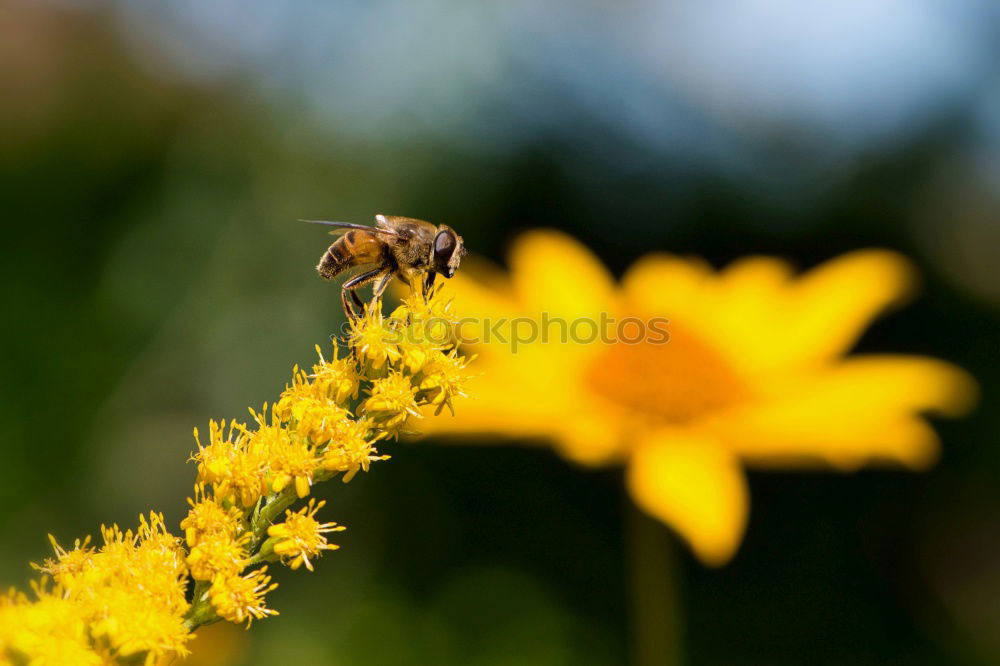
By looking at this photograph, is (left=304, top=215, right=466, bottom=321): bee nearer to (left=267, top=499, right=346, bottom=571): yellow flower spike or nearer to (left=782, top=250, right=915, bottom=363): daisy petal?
(left=782, top=250, right=915, bottom=363): daisy petal

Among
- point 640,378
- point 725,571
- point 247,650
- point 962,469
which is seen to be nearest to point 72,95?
point 247,650

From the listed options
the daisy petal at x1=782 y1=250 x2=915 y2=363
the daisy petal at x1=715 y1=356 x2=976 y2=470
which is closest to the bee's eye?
the daisy petal at x1=715 y1=356 x2=976 y2=470

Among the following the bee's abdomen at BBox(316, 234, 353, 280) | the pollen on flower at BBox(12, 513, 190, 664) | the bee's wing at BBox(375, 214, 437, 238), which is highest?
the bee's wing at BBox(375, 214, 437, 238)

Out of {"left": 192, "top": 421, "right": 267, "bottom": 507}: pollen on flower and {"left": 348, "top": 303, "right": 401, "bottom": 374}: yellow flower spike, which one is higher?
{"left": 348, "top": 303, "right": 401, "bottom": 374}: yellow flower spike

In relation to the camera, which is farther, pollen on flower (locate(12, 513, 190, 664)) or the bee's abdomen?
the bee's abdomen

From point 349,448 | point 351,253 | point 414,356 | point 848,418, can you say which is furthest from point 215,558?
point 848,418

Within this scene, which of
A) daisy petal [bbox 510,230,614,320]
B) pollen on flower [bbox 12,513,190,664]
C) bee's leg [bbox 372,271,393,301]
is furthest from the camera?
daisy petal [bbox 510,230,614,320]

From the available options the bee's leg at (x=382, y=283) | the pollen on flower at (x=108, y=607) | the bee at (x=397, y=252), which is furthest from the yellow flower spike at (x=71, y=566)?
the bee at (x=397, y=252)

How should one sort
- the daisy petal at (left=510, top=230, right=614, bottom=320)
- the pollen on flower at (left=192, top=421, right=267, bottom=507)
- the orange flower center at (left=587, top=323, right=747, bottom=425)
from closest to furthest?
the pollen on flower at (left=192, top=421, right=267, bottom=507), the orange flower center at (left=587, top=323, right=747, bottom=425), the daisy petal at (left=510, top=230, right=614, bottom=320)

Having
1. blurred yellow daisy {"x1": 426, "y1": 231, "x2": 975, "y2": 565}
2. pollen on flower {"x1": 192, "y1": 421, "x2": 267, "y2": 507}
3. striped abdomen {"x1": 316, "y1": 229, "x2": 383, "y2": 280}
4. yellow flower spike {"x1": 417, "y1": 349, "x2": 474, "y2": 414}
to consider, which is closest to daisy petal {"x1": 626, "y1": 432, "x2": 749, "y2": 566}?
blurred yellow daisy {"x1": 426, "y1": 231, "x2": 975, "y2": 565}
